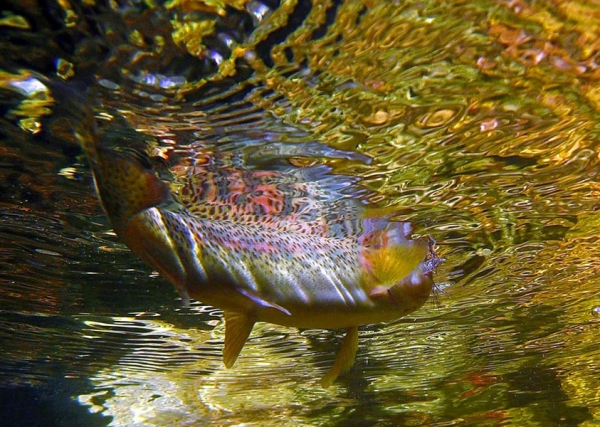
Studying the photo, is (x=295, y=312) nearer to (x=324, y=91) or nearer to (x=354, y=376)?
(x=324, y=91)

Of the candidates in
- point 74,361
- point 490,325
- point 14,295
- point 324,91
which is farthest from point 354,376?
point 324,91

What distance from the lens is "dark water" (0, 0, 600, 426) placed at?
359 cm

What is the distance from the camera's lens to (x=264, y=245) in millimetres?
4496

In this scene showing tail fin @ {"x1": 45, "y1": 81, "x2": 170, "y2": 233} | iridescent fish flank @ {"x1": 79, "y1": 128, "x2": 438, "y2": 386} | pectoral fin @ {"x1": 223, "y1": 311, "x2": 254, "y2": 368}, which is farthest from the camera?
pectoral fin @ {"x1": 223, "y1": 311, "x2": 254, "y2": 368}

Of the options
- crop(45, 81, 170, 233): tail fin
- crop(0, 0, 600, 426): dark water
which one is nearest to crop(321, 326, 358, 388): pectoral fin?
crop(0, 0, 600, 426): dark water

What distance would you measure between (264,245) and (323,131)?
1.29m

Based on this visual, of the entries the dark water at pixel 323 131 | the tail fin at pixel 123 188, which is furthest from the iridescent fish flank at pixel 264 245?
the dark water at pixel 323 131

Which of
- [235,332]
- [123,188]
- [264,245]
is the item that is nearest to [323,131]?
[264,245]

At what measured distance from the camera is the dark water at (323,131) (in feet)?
11.8

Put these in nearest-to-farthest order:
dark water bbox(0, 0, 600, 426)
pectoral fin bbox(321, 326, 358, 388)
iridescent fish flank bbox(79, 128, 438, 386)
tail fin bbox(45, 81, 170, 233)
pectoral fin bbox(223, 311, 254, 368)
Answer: tail fin bbox(45, 81, 170, 233)
iridescent fish flank bbox(79, 128, 438, 386)
dark water bbox(0, 0, 600, 426)
pectoral fin bbox(223, 311, 254, 368)
pectoral fin bbox(321, 326, 358, 388)

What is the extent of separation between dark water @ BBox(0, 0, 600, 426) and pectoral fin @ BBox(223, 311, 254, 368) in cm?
186

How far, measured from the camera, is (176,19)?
137 inches

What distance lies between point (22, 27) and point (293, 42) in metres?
1.91

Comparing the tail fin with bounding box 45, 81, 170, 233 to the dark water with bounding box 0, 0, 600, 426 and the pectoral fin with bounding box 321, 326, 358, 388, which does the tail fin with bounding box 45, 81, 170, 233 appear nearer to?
the dark water with bounding box 0, 0, 600, 426
